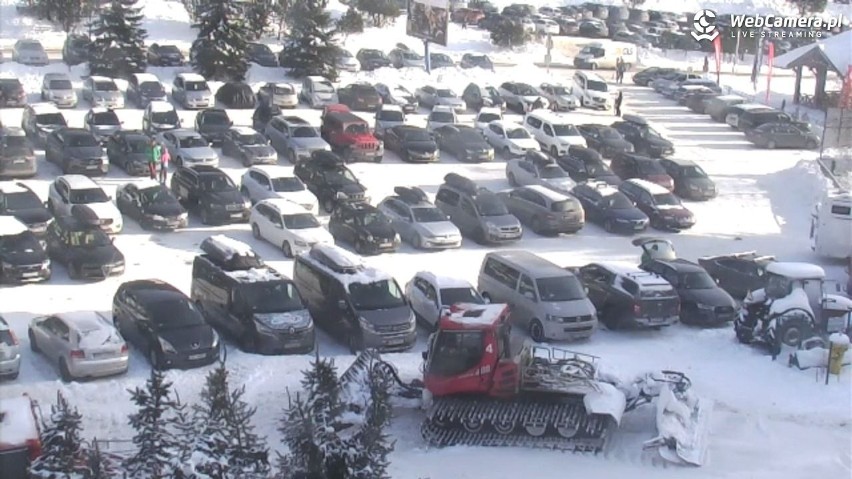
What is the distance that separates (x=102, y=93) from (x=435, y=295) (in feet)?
73.5

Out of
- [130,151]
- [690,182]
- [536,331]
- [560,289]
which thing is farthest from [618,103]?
[536,331]

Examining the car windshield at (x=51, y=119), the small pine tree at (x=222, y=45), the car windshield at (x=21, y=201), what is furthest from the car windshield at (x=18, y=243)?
the small pine tree at (x=222, y=45)

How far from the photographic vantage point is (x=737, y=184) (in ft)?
133

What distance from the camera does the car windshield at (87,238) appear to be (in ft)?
86.6

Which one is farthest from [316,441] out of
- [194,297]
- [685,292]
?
[685,292]

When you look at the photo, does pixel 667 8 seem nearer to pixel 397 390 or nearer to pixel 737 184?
pixel 737 184

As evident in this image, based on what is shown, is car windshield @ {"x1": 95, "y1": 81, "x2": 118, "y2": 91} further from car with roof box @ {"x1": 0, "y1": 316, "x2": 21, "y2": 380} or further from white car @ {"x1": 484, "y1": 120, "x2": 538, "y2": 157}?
car with roof box @ {"x1": 0, "y1": 316, "x2": 21, "y2": 380}

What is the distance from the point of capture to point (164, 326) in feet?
70.5

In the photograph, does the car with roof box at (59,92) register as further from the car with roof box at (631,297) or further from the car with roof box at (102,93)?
the car with roof box at (631,297)

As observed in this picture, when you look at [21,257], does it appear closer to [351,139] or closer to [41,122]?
[41,122]

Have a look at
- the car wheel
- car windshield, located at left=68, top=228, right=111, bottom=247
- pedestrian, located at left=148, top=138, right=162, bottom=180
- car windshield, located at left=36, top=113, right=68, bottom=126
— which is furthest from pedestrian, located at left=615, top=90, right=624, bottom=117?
car windshield, located at left=68, top=228, right=111, bottom=247

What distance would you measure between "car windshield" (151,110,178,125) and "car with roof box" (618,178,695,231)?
15.1 m

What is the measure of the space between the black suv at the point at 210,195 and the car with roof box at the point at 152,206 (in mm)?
720

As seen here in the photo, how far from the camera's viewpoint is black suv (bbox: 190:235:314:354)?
22.4 m
